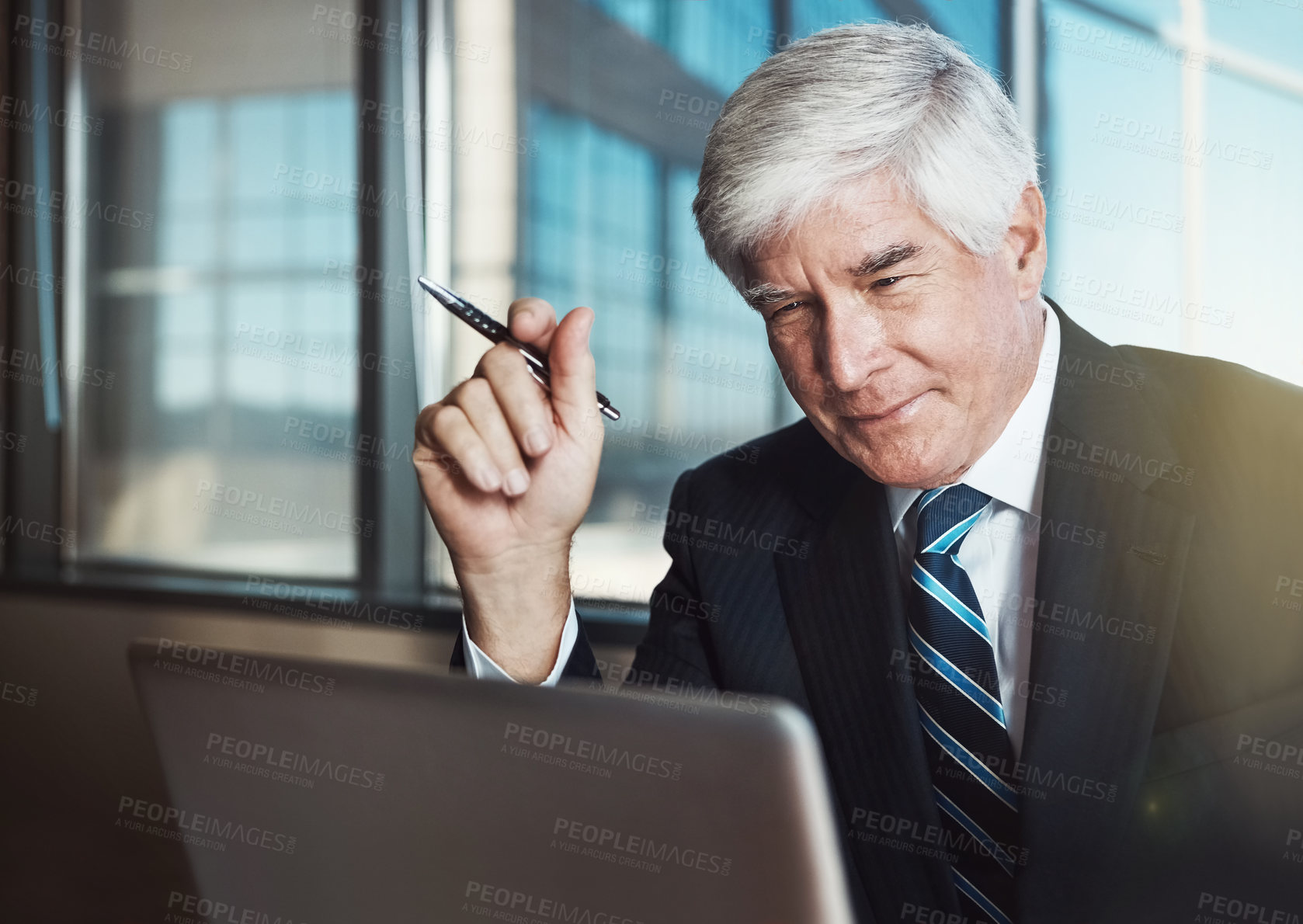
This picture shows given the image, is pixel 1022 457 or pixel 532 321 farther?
pixel 1022 457

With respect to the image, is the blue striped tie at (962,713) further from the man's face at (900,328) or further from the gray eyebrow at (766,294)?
the gray eyebrow at (766,294)

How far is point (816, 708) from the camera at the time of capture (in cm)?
133

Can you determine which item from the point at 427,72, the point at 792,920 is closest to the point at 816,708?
the point at 792,920

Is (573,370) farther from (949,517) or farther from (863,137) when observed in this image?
A: (949,517)

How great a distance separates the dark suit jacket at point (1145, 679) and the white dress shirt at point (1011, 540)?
0.08 feet

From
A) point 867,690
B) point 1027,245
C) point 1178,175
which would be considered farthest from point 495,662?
point 1178,175

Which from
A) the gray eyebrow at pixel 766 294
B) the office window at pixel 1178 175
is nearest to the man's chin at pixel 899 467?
the gray eyebrow at pixel 766 294

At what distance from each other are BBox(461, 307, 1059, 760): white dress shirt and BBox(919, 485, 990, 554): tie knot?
0.05 ft

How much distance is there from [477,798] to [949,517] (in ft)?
2.82

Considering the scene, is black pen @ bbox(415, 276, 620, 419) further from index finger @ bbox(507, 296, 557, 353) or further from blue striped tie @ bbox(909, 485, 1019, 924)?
blue striped tie @ bbox(909, 485, 1019, 924)

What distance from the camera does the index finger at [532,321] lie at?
1.08m

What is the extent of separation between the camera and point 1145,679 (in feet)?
3.67

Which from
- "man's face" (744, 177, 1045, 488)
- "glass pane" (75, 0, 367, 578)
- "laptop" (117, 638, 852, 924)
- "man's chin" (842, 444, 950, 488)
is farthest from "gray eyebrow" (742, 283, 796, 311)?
"glass pane" (75, 0, 367, 578)

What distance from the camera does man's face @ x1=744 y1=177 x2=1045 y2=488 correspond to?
1113 millimetres
